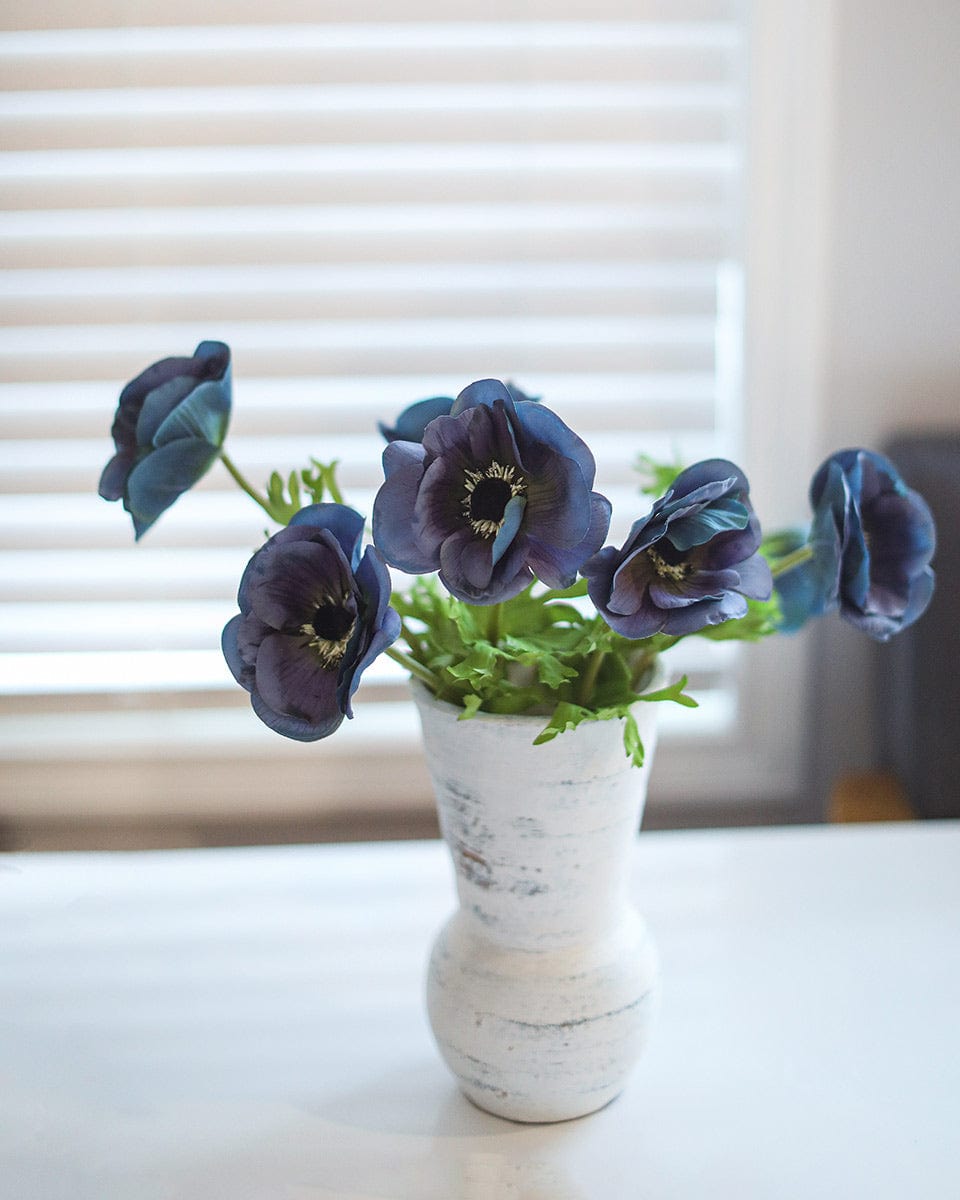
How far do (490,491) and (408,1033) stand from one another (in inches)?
15.4

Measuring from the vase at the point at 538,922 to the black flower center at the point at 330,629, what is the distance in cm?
8

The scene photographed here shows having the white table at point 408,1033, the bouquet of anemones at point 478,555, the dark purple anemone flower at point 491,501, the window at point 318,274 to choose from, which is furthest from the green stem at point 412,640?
the window at point 318,274

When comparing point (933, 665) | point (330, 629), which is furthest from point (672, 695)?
point (933, 665)

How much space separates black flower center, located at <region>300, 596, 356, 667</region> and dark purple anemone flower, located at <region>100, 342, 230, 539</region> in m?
0.12

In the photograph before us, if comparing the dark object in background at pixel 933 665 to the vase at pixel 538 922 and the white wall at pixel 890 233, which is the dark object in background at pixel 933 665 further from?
the vase at pixel 538 922

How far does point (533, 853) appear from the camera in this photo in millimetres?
538

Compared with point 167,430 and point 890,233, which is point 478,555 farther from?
point 890,233

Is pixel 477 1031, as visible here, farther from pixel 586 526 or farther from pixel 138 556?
pixel 138 556

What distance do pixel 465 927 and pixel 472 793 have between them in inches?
3.9

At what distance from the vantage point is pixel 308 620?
1.53 ft

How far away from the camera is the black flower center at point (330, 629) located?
0.46 m

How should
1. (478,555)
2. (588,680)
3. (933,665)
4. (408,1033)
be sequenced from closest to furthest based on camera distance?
1. (478,555)
2. (588,680)
3. (408,1033)
4. (933,665)

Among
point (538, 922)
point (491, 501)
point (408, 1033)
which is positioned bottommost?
point (408, 1033)

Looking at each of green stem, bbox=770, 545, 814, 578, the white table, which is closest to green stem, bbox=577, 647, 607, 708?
green stem, bbox=770, 545, 814, 578
